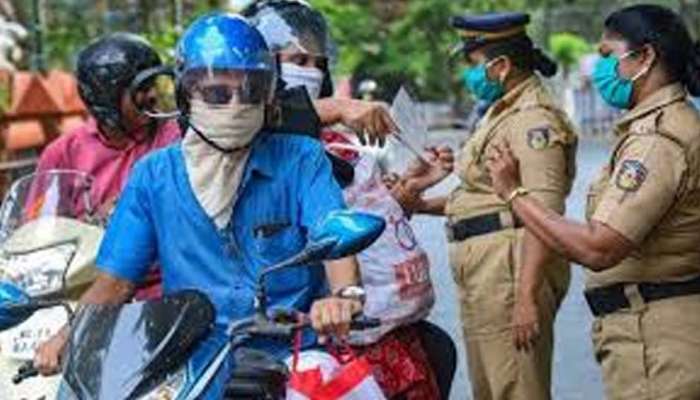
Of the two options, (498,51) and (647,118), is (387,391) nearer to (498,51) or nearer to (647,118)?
(647,118)

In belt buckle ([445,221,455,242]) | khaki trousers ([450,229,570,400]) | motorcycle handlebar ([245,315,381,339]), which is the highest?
motorcycle handlebar ([245,315,381,339])

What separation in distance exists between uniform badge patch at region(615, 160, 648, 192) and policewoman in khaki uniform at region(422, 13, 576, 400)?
818 millimetres

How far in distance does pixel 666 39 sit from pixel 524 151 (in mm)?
855

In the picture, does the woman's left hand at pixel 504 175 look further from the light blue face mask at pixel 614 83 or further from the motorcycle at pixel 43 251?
the motorcycle at pixel 43 251

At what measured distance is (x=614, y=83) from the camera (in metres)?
4.27

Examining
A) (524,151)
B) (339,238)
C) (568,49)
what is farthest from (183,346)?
(568,49)

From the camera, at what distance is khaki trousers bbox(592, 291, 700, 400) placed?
412 centimetres

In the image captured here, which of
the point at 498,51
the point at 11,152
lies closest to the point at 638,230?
the point at 498,51

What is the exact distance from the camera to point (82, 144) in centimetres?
539

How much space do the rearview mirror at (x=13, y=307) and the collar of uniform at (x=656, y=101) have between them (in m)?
1.70

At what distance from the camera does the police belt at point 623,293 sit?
13.6ft

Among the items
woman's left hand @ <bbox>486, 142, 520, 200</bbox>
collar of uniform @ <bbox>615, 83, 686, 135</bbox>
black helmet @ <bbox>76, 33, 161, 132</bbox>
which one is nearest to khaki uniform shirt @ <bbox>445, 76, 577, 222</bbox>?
woman's left hand @ <bbox>486, 142, 520, 200</bbox>

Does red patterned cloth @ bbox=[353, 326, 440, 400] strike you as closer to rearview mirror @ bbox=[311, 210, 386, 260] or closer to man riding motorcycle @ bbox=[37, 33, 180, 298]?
rearview mirror @ bbox=[311, 210, 386, 260]

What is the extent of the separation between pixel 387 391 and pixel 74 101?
49.6 ft
